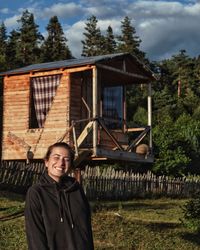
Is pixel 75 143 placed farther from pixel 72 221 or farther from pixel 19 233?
pixel 72 221

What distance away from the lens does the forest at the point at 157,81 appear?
28281 millimetres

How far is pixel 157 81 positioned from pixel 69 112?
44.8ft

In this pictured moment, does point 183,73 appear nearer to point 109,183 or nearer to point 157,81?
point 157,81

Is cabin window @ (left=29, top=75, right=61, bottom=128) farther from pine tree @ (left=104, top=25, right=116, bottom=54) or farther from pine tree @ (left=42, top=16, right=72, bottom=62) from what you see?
pine tree @ (left=104, top=25, right=116, bottom=54)

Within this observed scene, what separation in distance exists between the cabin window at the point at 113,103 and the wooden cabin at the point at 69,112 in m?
0.08

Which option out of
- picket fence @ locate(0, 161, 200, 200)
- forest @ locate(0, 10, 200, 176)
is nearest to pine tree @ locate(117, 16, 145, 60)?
forest @ locate(0, 10, 200, 176)

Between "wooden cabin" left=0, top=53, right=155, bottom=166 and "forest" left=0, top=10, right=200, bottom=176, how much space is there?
6.08m

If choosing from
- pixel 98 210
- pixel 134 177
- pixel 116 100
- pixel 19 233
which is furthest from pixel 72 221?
pixel 116 100

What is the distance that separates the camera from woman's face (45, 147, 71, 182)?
4387 mm

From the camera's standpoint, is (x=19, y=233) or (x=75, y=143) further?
(x=75, y=143)

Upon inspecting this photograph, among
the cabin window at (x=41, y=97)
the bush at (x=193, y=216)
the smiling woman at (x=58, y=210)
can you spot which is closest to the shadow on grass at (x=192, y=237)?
the bush at (x=193, y=216)

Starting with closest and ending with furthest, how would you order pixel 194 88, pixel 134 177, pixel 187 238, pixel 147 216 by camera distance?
pixel 187 238, pixel 147 216, pixel 134 177, pixel 194 88

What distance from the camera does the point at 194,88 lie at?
56.8m

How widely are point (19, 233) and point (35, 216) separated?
7.48m
